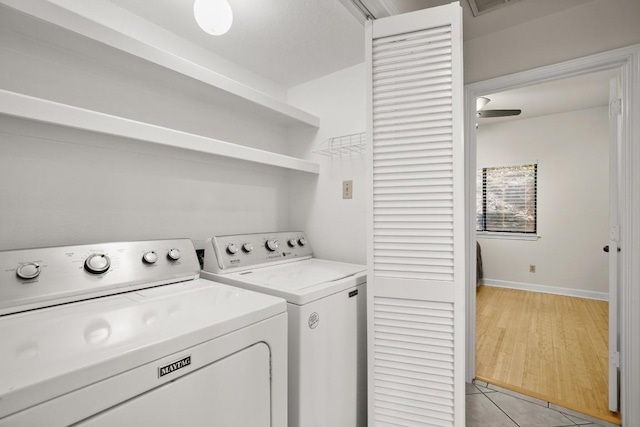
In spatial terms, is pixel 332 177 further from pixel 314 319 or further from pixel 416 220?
pixel 314 319

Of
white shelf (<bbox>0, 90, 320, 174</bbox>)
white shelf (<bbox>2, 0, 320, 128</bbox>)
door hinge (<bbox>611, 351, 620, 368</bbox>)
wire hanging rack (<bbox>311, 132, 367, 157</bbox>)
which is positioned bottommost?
door hinge (<bbox>611, 351, 620, 368</bbox>)

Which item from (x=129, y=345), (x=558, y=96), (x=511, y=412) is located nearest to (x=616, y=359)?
(x=511, y=412)

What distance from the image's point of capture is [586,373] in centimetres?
231

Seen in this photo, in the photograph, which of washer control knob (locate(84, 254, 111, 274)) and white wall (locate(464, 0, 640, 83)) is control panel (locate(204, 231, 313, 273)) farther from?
white wall (locate(464, 0, 640, 83))

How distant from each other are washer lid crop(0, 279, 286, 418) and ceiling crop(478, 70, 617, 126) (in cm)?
356

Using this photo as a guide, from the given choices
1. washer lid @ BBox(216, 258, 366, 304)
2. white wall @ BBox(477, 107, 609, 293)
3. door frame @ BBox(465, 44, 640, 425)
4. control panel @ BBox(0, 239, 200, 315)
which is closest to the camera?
control panel @ BBox(0, 239, 200, 315)

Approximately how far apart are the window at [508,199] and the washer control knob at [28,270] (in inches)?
215

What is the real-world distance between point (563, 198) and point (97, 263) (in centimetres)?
543

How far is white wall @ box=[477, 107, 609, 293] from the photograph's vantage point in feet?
13.3

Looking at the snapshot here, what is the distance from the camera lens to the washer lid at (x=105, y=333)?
1.91ft

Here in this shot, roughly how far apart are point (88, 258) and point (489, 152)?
5.40 metres

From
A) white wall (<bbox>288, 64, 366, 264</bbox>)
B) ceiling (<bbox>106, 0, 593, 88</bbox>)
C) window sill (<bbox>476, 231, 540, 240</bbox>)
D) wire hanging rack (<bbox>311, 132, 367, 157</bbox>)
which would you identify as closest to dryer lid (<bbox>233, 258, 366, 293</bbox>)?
white wall (<bbox>288, 64, 366, 264</bbox>)

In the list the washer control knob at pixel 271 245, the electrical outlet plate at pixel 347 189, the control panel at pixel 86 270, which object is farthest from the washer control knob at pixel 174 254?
the electrical outlet plate at pixel 347 189

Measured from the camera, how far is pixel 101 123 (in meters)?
1.17
